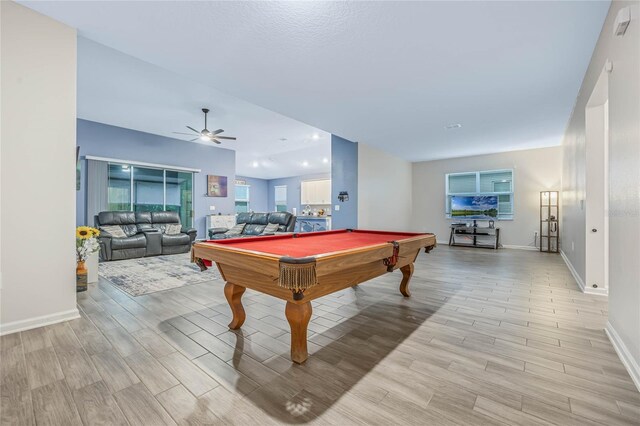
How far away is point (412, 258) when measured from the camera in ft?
10.3

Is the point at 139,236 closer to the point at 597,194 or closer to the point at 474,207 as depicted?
the point at 597,194

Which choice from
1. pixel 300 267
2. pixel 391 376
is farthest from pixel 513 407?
pixel 300 267

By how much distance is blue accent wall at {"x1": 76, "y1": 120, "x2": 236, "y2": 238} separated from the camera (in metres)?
6.20

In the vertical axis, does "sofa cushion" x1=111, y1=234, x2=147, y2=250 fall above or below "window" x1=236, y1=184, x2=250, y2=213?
below

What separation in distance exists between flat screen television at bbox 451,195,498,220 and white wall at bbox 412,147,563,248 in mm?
342

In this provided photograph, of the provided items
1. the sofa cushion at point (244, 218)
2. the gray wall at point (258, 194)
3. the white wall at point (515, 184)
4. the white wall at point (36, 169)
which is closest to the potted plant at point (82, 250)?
the white wall at point (36, 169)

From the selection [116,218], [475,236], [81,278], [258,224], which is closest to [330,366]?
[81,278]

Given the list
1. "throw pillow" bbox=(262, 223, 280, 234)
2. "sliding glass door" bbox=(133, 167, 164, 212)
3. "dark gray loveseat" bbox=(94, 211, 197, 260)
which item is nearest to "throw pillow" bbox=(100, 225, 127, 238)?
"dark gray loveseat" bbox=(94, 211, 197, 260)

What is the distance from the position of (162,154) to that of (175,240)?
2590mm

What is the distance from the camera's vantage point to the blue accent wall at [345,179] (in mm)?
6535

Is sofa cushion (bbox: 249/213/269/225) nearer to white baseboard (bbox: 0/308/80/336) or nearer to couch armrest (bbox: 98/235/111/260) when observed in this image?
couch armrest (bbox: 98/235/111/260)

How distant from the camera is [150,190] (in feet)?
24.3

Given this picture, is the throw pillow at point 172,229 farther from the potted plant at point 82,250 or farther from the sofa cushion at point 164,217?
the potted plant at point 82,250

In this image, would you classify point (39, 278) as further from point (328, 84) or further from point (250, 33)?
point (328, 84)
